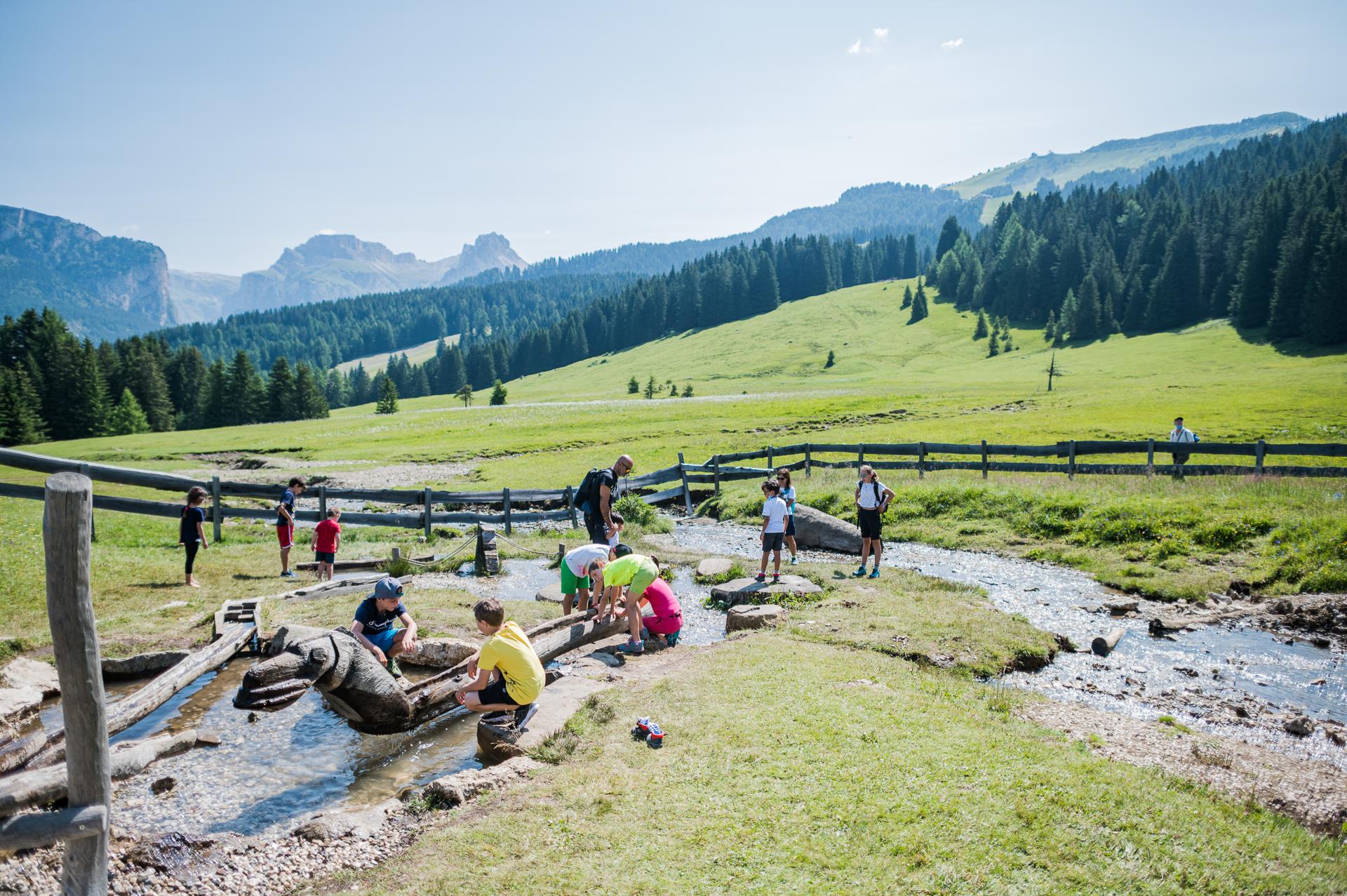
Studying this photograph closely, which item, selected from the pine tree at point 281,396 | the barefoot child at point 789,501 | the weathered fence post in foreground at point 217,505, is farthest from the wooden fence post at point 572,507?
the pine tree at point 281,396

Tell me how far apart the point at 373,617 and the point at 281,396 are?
83692mm

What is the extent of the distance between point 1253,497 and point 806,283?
151 meters

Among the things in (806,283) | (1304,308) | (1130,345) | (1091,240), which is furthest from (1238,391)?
(806,283)

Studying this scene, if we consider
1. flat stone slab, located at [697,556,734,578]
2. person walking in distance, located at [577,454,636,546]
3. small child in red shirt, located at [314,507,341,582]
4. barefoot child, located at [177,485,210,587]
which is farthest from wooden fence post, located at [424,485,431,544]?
person walking in distance, located at [577,454,636,546]

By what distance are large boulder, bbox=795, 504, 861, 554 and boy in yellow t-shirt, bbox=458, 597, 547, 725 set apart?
459 inches

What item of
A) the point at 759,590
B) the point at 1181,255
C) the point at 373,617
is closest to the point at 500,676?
the point at 373,617

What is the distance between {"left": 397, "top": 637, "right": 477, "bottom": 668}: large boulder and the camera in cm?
1135

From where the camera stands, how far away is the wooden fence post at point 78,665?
504 cm

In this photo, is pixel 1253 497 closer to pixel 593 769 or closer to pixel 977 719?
pixel 977 719

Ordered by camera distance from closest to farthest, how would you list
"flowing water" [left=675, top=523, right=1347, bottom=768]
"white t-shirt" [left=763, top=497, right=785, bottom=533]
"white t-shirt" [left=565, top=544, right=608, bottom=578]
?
1. "flowing water" [left=675, top=523, right=1347, bottom=768]
2. "white t-shirt" [left=565, top=544, right=608, bottom=578]
3. "white t-shirt" [left=763, top=497, right=785, bottom=533]

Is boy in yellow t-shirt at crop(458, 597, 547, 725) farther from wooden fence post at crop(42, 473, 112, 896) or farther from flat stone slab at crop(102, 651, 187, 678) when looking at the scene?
flat stone slab at crop(102, 651, 187, 678)

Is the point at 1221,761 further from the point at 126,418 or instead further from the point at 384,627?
the point at 126,418

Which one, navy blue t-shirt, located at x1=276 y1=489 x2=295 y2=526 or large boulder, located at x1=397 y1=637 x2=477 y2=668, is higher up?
navy blue t-shirt, located at x1=276 y1=489 x2=295 y2=526

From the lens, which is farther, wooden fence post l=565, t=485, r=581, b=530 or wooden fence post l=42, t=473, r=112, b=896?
wooden fence post l=565, t=485, r=581, b=530
